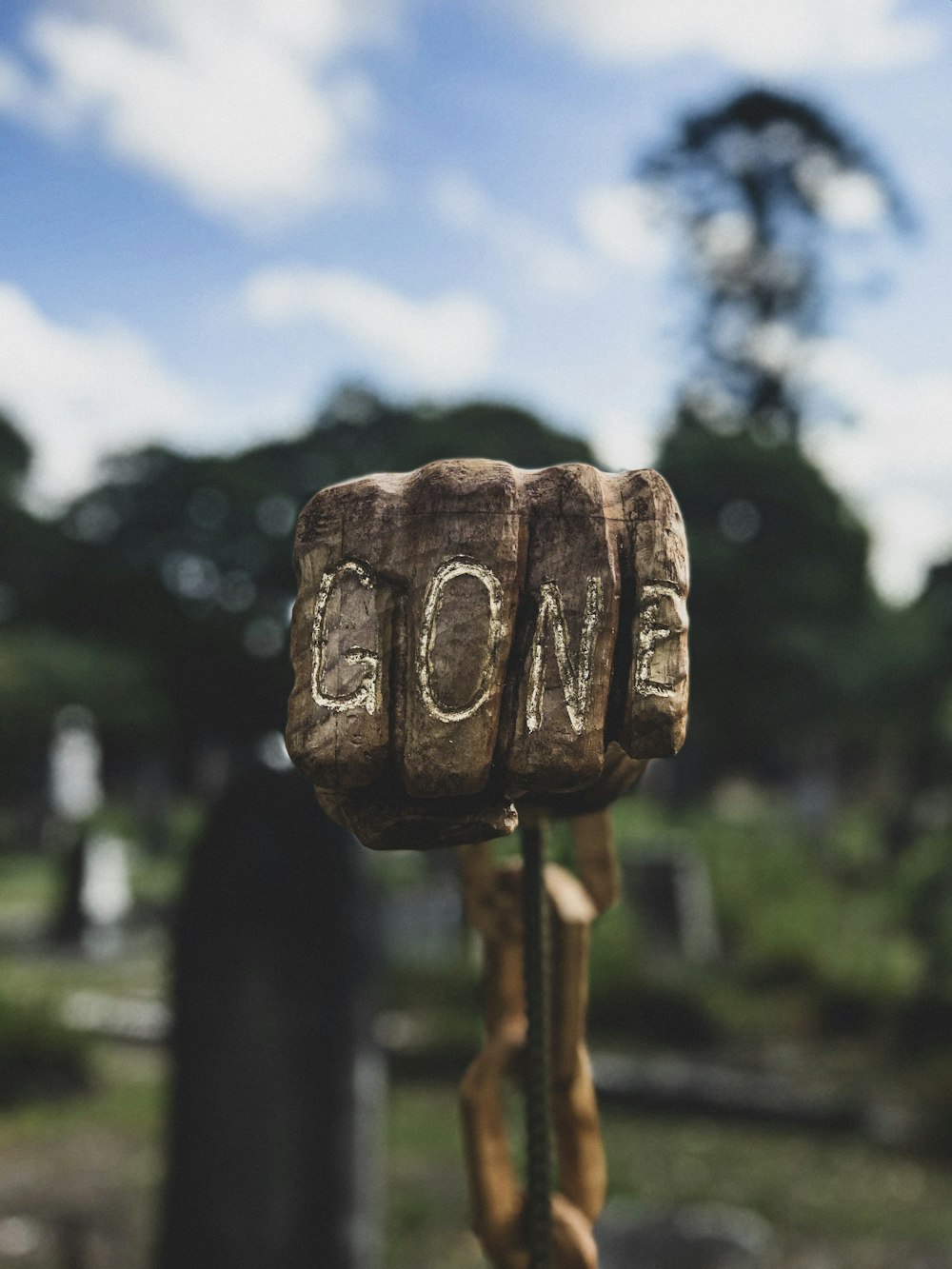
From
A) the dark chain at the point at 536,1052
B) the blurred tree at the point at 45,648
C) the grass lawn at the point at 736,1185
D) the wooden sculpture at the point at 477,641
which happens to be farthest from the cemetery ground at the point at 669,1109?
the wooden sculpture at the point at 477,641

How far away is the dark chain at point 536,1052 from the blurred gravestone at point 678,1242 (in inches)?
98.0

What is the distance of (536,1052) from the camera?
67cm

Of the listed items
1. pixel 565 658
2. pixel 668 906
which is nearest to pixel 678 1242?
pixel 565 658

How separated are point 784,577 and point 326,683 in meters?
11.2

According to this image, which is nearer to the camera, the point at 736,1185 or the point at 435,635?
the point at 435,635

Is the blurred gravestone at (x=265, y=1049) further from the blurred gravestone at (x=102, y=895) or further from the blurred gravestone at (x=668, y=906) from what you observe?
the blurred gravestone at (x=102, y=895)

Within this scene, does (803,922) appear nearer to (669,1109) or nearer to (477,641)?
(669,1109)

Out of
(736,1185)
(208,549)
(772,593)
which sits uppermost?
(772,593)

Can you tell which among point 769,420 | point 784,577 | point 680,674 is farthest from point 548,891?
point 769,420

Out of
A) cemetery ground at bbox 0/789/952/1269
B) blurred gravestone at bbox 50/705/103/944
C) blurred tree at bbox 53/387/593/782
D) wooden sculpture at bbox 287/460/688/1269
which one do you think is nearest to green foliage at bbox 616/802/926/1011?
cemetery ground at bbox 0/789/952/1269

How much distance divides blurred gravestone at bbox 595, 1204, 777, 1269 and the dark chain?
249 centimetres

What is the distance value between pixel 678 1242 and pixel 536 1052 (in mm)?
2709

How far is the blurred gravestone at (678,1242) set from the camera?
290 centimetres

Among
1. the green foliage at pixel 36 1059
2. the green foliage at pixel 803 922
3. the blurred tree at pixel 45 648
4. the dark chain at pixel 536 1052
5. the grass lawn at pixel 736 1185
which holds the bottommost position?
the grass lawn at pixel 736 1185
